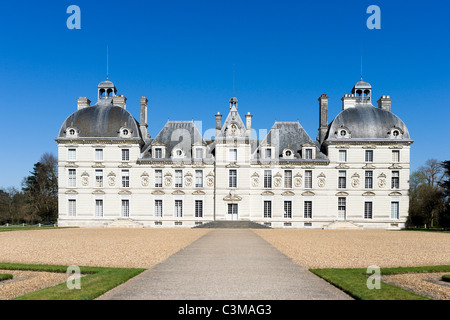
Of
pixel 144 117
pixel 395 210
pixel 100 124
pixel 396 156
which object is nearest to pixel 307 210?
pixel 395 210

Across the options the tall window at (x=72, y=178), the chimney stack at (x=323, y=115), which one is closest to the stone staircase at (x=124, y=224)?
the tall window at (x=72, y=178)

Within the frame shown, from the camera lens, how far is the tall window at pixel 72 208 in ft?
129

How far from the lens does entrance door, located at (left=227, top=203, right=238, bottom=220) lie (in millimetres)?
38938

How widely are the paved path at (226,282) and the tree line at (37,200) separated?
135 ft

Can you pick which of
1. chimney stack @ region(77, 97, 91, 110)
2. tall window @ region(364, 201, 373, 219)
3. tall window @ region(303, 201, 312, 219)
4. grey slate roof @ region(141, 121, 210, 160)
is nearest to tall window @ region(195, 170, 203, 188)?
grey slate roof @ region(141, 121, 210, 160)

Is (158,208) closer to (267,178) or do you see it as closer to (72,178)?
(72,178)

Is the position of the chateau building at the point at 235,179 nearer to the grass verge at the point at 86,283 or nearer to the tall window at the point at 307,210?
the tall window at the point at 307,210

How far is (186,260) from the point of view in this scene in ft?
42.1

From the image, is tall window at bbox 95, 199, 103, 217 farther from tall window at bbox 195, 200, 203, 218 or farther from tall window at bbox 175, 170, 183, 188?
tall window at bbox 195, 200, 203, 218

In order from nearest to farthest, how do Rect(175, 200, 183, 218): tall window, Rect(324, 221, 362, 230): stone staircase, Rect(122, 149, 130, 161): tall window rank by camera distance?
Rect(324, 221, 362, 230): stone staircase
Rect(175, 200, 183, 218): tall window
Rect(122, 149, 130, 161): tall window

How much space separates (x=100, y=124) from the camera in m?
39.7

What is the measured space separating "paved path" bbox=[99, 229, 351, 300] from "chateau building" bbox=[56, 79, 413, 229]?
85.4ft
